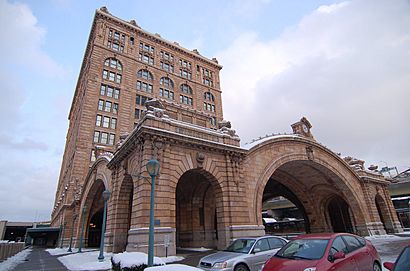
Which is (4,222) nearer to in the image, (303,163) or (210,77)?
(210,77)

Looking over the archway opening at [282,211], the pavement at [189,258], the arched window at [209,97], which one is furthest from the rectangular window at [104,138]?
the archway opening at [282,211]

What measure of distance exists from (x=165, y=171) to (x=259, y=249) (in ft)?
25.7

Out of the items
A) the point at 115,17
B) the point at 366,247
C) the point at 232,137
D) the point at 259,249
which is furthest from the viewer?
the point at 115,17

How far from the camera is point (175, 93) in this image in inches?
2201

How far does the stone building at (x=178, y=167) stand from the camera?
640 inches

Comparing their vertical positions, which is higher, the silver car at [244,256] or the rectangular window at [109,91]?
the rectangular window at [109,91]

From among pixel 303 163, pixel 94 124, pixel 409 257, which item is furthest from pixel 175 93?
pixel 409 257

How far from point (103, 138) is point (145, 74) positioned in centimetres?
1729

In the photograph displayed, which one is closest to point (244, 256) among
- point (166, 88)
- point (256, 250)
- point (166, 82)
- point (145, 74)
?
point (256, 250)

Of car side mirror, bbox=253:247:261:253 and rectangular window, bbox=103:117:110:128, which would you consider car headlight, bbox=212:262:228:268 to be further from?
rectangular window, bbox=103:117:110:128

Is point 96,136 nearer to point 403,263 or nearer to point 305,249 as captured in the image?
point 305,249

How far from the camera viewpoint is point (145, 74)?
5288 cm

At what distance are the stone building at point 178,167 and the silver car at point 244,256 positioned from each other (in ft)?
14.8

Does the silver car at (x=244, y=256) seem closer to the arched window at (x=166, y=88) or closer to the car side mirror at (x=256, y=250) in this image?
the car side mirror at (x=256, y=250)
